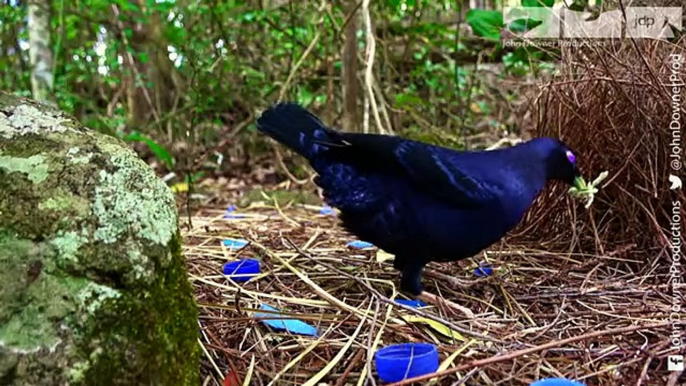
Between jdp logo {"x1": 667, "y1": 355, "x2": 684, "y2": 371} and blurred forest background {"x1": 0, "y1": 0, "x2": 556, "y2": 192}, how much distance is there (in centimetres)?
334

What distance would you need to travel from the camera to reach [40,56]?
4.96 metres

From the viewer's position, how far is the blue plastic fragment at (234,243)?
2.96 meters

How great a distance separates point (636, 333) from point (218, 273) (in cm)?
140

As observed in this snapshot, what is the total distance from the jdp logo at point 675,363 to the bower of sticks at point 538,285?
0.07ft

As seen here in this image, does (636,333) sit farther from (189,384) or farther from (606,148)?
(189,384)

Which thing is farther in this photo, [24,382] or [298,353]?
[298,353]

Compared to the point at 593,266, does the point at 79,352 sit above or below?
above

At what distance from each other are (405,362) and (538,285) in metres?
1.07

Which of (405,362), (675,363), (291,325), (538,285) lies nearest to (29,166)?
(291,325)

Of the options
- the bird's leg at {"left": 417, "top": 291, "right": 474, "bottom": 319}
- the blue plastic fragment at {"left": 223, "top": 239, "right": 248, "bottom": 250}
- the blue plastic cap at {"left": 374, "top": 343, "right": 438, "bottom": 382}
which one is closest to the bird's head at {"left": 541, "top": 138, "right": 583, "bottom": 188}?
the bird's leg at {"left": 417, "top": 291, "right": 474, "bottom": 319}

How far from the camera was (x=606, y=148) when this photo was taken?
2.64 meters

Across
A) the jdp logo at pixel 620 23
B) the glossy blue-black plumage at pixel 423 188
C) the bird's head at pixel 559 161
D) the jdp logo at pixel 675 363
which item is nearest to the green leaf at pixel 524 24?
the jdp logo at pixel 620 23

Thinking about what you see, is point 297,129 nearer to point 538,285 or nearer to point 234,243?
point 234,243

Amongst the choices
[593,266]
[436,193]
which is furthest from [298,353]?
[593,266]
